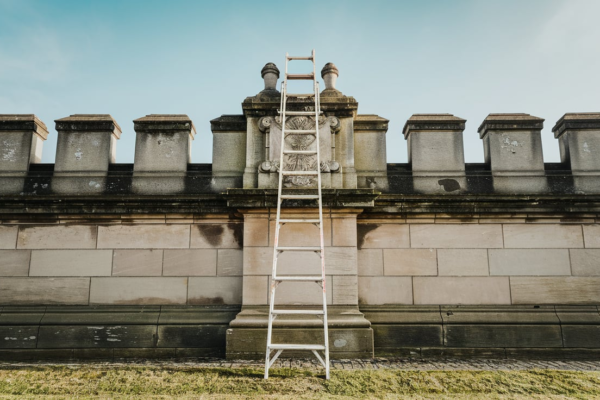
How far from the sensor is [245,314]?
6.36m

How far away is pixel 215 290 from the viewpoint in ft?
22.2

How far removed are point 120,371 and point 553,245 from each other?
618 centimetres

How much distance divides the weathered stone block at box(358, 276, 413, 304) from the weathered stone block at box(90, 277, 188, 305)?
2.62m

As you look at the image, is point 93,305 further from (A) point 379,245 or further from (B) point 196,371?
(A) point 379,245

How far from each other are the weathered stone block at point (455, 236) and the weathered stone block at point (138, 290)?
3.54 metres

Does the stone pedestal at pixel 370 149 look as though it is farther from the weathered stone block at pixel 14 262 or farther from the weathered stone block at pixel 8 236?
the weathered stone block at pixel 8 236

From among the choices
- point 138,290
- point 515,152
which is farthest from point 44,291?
point 515,152

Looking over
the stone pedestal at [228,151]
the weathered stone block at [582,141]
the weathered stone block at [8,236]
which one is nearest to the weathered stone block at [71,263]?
the weathered stone block at [8,236]

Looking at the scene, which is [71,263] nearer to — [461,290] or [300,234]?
[300,234]

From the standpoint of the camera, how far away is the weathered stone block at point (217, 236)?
22.6 ft

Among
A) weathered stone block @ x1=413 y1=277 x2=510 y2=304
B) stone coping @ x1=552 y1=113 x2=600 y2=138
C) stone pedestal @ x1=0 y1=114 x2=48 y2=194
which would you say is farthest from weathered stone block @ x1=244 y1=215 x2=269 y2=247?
stone coping @ x1=552 y1=113 x2=600 y2=138

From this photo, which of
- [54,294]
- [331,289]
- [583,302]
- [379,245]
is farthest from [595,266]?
[54,294]

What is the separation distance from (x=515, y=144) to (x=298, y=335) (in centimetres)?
446

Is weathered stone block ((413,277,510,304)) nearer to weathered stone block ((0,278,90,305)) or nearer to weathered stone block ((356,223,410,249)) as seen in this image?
weathered stone block ((356,223,410,249))
